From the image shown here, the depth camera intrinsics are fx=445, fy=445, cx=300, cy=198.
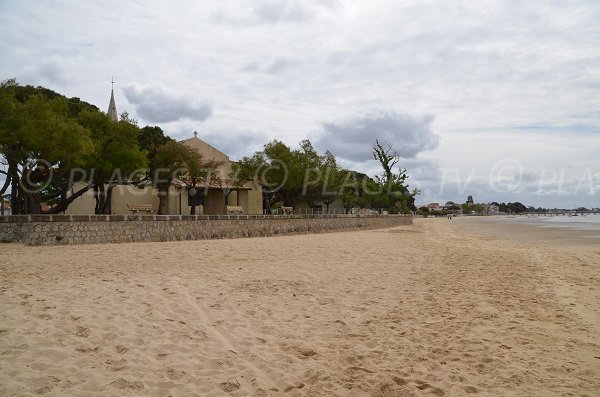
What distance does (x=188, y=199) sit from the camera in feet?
134

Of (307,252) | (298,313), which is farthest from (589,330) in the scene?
(307,252)

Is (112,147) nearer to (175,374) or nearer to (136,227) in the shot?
(136,227)

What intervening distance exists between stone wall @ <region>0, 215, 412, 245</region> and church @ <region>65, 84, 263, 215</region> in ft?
28.3

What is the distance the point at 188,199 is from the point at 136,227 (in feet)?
67.7

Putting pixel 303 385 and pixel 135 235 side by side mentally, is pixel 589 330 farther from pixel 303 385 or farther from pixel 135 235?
pixel 135 235

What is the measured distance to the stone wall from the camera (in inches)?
670

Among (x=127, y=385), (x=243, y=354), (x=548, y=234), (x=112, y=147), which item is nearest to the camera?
(x=127, y=385)

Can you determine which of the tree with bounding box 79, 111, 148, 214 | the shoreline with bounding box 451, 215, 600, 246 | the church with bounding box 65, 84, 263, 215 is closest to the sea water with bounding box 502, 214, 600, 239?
the shoreline with bounding box 451, 215, 600, 246

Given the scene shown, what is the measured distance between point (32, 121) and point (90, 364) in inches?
748

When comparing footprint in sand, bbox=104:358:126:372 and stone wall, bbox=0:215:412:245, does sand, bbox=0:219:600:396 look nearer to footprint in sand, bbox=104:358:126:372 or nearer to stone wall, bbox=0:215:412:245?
footprint in sand, bbox=104:358:126:372

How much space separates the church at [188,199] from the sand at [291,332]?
25.5m

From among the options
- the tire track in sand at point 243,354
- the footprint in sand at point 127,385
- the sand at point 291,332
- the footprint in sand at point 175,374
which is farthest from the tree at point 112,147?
the footprint in sand at point 127,385

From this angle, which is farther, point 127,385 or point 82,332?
point 82,332

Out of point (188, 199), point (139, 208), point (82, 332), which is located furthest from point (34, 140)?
point (188, 199)
